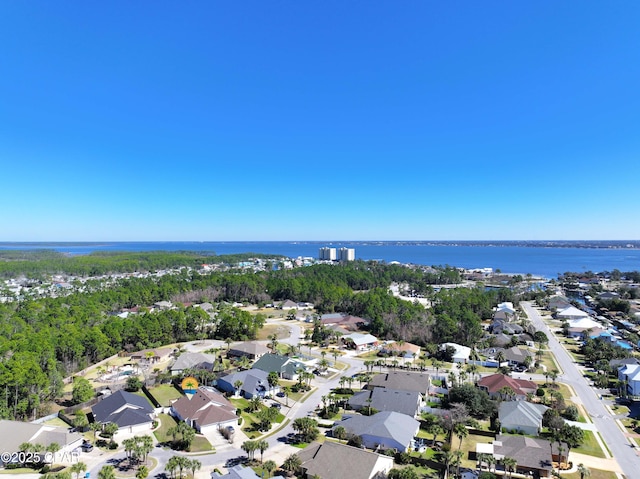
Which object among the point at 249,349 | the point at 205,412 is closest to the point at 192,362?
the point at 249,349

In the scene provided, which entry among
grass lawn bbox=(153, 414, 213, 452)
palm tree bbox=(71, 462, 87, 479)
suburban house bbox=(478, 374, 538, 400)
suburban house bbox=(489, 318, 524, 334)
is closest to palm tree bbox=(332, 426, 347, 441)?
grass lawn bbox=(153, 414, 213, 452)

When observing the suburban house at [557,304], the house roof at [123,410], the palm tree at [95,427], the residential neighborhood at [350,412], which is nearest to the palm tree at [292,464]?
the residential neighborhood at [350,412]

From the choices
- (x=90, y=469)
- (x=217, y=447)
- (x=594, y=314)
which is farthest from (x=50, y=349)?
(x=594, y=314)

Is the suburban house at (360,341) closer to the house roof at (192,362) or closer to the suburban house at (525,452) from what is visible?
the house roof at (192,362)

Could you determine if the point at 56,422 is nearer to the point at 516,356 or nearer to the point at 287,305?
the point at 516,356

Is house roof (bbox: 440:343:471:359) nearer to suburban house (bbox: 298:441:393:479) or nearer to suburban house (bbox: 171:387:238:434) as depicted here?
suburban house (bbox: 298:441:393:479)

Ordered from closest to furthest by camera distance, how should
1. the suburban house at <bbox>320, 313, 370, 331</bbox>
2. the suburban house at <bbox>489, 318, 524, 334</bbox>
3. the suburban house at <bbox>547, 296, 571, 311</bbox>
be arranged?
the suburban house at <bbox>489, 318, 524, 334</bbox>, the suburban house at <bbox>320, 313, 370, 331</bbox>, the suburban house at <bbox>547, 296, 571, 311</bbox>

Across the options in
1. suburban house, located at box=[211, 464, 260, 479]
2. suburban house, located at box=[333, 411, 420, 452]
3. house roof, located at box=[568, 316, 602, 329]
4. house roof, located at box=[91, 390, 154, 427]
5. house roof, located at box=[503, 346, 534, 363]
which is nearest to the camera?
suburban house, located at box=[211, 464, 260, 479]

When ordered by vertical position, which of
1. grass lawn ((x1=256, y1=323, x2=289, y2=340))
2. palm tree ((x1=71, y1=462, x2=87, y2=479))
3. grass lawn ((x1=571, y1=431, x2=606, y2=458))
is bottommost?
grass lawn ((x1=256, y1=323, x2=289, y2=340))
